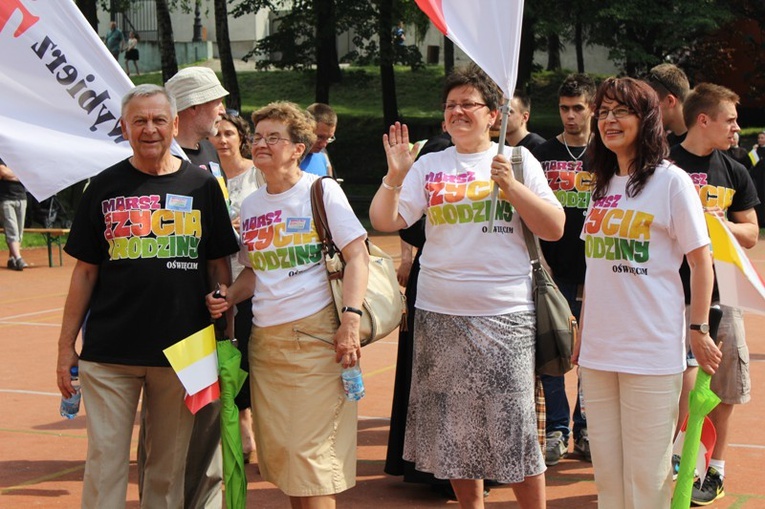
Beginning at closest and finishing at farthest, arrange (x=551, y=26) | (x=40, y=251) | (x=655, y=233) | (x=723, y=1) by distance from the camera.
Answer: (x=655, y=233), (x=40, y=251), (x=551, y=26), (x=723, y=1)

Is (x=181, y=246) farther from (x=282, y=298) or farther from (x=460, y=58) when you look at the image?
(x=460, y=58)

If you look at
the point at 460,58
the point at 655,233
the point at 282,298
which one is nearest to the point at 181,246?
the point at 282,298

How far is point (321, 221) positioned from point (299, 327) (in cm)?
48

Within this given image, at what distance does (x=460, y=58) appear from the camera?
48.5m

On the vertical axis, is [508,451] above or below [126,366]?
below

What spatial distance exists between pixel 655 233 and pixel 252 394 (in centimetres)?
196

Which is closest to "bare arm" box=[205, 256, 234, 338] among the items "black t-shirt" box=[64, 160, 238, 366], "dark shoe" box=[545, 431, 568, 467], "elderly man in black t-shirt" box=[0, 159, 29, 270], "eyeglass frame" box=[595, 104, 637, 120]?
"black t-shirt" box=[64, 160, 238, 366]

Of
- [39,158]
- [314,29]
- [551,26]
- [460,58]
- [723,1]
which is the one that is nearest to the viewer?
[39,158]

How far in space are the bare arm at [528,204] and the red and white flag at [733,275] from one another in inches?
25.2

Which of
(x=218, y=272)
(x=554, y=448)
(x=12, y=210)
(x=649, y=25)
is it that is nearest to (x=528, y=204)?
(x=218, y=272)

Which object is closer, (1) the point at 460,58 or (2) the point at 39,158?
(2) the point at 39,158

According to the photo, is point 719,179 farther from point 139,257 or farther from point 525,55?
point 525,55

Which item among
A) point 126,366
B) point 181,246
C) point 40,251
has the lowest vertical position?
point 40,251

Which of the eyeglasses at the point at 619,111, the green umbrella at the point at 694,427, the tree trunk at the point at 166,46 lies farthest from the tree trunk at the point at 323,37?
the green umbrella at the point at 694,427
